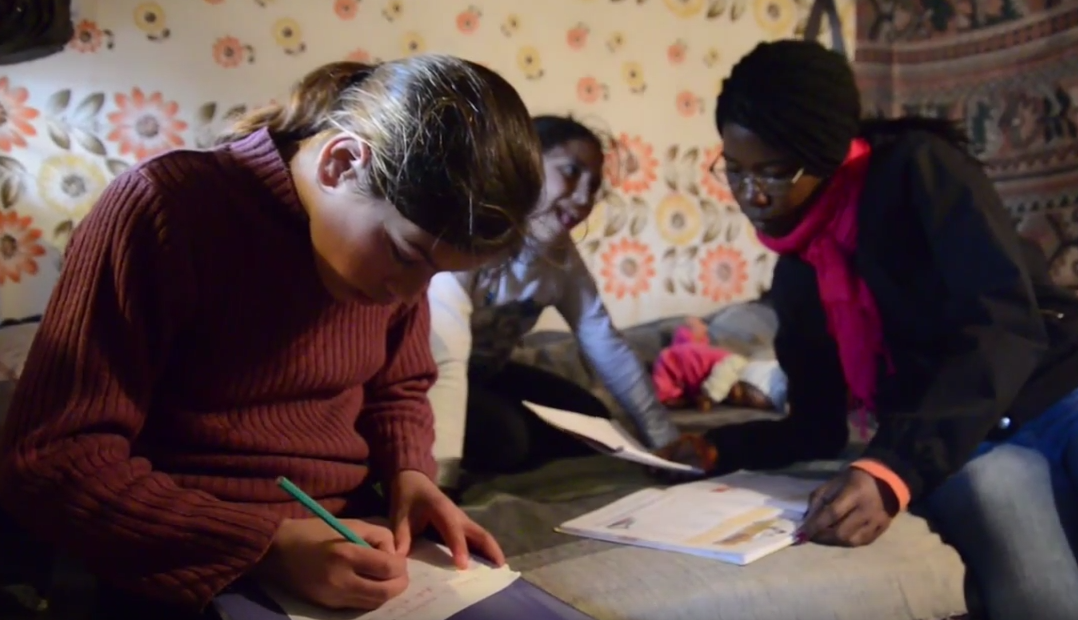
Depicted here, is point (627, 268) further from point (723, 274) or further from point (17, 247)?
point (17, 247)

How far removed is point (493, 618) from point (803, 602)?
1.08ft

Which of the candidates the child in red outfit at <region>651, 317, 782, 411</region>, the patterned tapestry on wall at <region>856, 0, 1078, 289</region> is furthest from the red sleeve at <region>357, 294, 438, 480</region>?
the patterned tapestry on wall at <region>856, 0, 1078, 289</region>

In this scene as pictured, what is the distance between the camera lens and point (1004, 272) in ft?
3.07

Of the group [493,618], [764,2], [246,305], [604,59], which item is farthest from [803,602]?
[764,2]

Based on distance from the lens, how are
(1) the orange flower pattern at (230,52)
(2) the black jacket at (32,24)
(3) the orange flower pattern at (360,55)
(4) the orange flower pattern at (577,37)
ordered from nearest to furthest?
(2) the black jacket at (32,24) < (1) the orange flower pattern at (230,52) < (3) the orange flower pattern at (360,55) < (4) the orange flower pattern at (577,37)

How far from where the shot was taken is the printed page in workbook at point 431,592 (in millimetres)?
647

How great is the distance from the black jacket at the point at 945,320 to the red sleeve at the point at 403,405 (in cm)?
43

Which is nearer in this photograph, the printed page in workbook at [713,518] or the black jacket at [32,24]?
the printed page in workbook at [713,518]

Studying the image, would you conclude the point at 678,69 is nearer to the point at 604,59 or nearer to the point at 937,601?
the point at 604,59

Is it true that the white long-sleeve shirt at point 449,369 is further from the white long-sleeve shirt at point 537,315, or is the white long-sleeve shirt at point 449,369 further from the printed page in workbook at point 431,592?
the printed page in workbook at point 431,592

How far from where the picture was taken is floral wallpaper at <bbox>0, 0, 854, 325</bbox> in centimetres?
146

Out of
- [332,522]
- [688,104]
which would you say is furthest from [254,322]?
[688,104]

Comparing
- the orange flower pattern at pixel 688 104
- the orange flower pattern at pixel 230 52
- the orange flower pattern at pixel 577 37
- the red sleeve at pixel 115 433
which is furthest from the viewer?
the orange flower pattern at pixel 688 104

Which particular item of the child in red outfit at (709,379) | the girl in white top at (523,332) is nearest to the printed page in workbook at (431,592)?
the girl in white top at (523,332)
